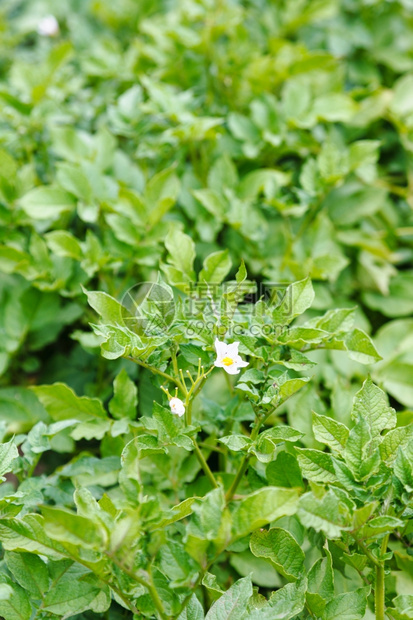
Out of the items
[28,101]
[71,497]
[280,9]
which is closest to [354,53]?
[280,9]

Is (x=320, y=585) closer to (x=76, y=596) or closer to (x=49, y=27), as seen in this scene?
(x=76, y=596)

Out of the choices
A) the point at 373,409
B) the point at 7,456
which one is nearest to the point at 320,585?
the point at 373,409

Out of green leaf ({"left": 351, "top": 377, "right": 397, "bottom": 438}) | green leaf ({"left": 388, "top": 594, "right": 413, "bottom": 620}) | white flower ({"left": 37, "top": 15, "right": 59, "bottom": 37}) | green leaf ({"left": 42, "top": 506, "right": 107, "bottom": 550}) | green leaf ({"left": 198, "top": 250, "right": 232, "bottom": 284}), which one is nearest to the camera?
green leaf ({"left": 42, "top": 506, "right": 107, "bottom": 550})

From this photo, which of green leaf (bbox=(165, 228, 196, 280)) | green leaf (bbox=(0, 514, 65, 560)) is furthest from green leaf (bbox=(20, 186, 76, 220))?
green leaf (bbox=(0, 514, 65, 560))

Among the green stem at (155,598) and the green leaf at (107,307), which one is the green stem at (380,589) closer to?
the green stem at (155,598)

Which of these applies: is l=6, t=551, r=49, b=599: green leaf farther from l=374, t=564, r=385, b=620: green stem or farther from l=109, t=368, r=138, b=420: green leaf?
l=374, t=564, r=385, b=620: green stem

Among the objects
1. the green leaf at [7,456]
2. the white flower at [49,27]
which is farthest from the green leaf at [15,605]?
the white flower at [49,27]

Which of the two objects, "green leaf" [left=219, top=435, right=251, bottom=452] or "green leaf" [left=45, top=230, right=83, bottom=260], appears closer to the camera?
"green leaf" [left=219, top=435, right=251, bottom=452]

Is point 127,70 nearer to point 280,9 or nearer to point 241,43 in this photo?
point 241,43
